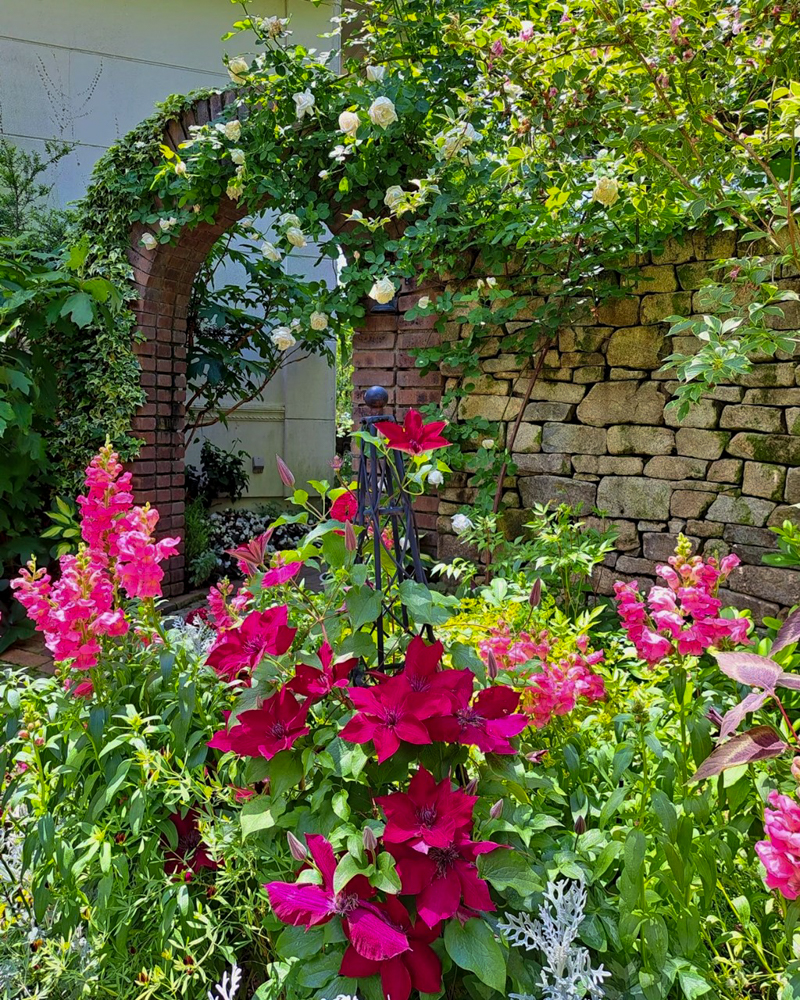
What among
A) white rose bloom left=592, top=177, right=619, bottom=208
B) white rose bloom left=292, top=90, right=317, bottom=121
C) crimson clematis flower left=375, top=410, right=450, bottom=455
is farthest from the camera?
white rose bloom left=292, top=90, right=317, bottom=121

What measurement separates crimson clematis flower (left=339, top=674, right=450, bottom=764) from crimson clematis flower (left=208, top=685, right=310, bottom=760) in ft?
0.34

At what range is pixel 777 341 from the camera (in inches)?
66.4

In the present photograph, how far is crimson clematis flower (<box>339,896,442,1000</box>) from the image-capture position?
2.70ft

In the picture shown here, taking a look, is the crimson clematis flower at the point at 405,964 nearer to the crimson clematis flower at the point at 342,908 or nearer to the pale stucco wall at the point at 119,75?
the crimson clematis flower at the point at 342,908

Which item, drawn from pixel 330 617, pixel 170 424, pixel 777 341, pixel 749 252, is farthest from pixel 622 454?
pixel 170 424

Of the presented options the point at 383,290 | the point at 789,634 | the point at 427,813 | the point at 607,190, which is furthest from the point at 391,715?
the point at 383,290

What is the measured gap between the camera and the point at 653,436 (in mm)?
2580

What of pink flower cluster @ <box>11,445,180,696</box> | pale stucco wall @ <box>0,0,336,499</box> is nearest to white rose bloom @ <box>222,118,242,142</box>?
pale stucco wall @ <box>0,0,336,499</box>

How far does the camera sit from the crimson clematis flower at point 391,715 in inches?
34.4

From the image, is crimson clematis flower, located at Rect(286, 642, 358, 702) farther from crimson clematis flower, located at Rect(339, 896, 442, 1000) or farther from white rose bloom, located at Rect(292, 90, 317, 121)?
white rose bloom, located at Rect(292, 90, 317, 121)

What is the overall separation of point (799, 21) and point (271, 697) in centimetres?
191

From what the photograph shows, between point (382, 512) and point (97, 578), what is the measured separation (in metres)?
0.56

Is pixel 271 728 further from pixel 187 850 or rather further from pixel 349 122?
pixel 349 122

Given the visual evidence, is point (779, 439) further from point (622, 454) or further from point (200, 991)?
point (200, 991)
